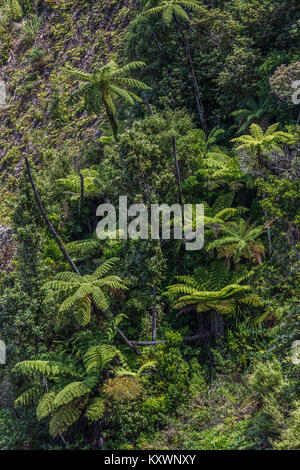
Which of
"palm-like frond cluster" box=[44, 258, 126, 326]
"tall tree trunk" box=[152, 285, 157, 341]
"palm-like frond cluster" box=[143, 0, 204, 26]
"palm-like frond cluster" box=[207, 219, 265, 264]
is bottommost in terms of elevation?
"tall tree trunk" box=[152, 285, 157, 341]

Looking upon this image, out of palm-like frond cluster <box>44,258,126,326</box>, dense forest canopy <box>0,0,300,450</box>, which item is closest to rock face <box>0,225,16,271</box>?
dense forest canopy <box>0,0,300,450</box>

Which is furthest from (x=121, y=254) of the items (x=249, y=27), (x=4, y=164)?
(x=4, y=164)

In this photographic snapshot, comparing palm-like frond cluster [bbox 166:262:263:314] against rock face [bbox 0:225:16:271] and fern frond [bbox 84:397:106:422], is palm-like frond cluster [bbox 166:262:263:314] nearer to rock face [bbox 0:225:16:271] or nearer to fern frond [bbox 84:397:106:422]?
fern frond [bbox 84:397:106:422]

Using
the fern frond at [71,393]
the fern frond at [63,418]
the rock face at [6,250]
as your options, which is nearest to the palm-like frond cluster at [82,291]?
the fern frond at [71,393]

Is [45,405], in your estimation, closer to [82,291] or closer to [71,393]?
[71,393]

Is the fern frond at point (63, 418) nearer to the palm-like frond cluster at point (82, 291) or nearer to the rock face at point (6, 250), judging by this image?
the palm-like frond cluster at point (82, 291)
